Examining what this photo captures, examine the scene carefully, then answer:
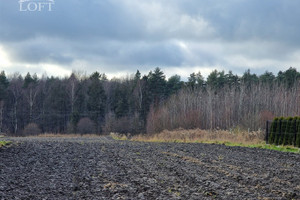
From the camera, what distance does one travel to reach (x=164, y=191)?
9.69m

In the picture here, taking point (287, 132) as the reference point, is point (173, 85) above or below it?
above

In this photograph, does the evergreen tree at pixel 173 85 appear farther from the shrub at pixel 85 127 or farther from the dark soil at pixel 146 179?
the dark soil at pixel 146 179

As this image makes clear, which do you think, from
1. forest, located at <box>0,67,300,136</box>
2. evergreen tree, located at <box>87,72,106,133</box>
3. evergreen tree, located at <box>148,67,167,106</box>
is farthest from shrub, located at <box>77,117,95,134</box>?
evergreen tree, located at <box>148,67,167,106</box>

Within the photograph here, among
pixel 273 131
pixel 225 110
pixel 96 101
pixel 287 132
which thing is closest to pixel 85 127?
pixel 96 101

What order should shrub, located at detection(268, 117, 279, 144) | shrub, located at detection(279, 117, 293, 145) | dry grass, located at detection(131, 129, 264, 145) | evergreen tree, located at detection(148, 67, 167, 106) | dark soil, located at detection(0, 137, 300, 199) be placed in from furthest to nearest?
evergreen tree, located at detection(148, 67, 167, 106)
dry grass, located at detection(131, 129, 264, 145)
shrub, located at detection(268, 117, 279, 144)
shrub, located at detection(279, 117, 293, 145)
dark soil, located at detection(0, 137, 300, 199)

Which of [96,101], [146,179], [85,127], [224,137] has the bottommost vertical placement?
[146,179]

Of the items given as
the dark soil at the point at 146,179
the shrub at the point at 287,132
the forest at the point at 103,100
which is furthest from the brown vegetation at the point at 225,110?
the dark soil at the point at 146,179

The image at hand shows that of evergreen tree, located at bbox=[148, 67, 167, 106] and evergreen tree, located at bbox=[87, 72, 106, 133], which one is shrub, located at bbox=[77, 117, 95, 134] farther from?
evergreen tree, located at bbox=[148, 67, 167, 106]

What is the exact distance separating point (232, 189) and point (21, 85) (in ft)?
263

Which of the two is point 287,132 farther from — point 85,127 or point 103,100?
point 103,100

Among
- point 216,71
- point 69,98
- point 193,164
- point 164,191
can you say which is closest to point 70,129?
point 69,98

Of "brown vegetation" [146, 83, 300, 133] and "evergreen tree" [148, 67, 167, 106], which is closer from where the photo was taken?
"brown vegetation" [146, 83, 300, 133]

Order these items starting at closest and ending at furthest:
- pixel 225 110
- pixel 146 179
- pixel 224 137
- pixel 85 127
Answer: pixel 146 179 → pixel 224 137 → pixel 225 110 → pixel 85 127

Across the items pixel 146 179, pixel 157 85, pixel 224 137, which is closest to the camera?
pixel 146 179
